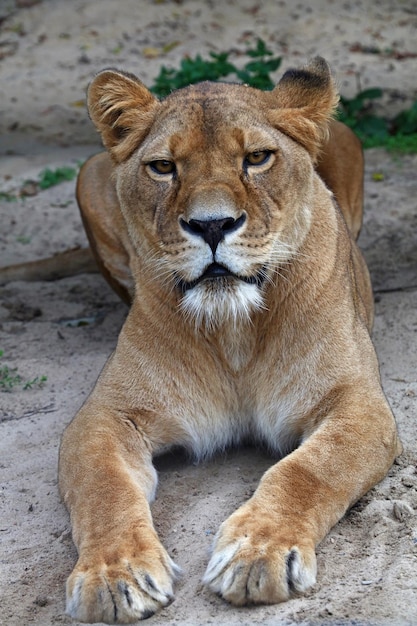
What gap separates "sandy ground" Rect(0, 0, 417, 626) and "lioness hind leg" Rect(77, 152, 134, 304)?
289mm

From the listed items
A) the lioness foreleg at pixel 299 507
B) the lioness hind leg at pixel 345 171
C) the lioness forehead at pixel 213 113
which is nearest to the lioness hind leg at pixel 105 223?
the lioness hind leg at pixel 345 171

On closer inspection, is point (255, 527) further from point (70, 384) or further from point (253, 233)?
point (70, 384)

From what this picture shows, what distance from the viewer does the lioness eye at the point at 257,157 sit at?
3246mm

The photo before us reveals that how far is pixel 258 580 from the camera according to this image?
267 centimetres

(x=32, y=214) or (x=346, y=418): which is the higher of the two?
(x=346, y=418)

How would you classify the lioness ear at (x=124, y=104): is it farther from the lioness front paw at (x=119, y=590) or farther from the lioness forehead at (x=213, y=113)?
the lioness front paw at (x=119, y=590)

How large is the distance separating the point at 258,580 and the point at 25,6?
26.4 feet

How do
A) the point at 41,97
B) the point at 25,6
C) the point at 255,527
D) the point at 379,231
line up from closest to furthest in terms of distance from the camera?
the point at 255,527 < the point at 379,231 < the point at 41,97 < the point at 25,6

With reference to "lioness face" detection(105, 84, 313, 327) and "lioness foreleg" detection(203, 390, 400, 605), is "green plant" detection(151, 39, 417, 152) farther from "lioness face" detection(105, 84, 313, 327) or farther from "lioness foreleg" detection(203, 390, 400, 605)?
"lioness foreleg" detection(203, 390, 400, 605)

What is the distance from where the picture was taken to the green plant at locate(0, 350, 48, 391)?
→ 4.41 m

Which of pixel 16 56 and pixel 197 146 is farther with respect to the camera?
pixel 16 56

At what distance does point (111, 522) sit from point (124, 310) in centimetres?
251

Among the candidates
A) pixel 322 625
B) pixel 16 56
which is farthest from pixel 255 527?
pixel 16 56

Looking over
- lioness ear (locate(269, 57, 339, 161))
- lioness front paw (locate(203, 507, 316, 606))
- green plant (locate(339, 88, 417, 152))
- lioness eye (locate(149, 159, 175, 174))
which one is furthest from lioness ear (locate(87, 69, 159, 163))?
green plant (locate(339, 88, 417, 152))
